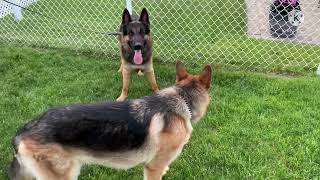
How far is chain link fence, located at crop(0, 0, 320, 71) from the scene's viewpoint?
6.57 metres

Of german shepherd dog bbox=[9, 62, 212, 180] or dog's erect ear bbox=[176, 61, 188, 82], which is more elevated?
Answer: dog's erect ear bbox=[176, 61, 188, 82]

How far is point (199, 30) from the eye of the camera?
25.8ft

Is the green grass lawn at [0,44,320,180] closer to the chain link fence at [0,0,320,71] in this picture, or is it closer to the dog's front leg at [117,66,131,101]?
the dog's front leg at [117,66,131,101]

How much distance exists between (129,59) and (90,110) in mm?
2358

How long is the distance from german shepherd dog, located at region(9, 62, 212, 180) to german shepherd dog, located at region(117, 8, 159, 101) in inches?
72.8

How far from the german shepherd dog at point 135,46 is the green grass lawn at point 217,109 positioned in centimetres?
27

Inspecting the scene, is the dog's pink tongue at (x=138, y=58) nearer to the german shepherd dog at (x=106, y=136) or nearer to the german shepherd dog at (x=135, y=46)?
the german shepherd dog at (x=135, y=46)

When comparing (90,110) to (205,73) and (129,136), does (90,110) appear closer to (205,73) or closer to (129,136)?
(129,136)

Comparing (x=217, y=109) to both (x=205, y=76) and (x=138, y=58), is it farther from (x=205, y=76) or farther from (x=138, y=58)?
(x=205, y=76)

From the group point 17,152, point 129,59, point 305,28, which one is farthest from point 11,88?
point 305,28

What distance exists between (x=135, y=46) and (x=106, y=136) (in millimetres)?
2279

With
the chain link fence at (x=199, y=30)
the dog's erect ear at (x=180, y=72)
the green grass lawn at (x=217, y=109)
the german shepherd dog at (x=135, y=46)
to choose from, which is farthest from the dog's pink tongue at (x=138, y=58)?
the dog's erect ear at (x=180, y=72)

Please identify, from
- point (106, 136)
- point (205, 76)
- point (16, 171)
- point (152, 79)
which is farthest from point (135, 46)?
point (16, 171)

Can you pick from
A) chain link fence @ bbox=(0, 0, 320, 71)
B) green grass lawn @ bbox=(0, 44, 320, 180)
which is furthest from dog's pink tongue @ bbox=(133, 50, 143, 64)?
chain link fence @ bbox=(0, 0, 320, 71)
